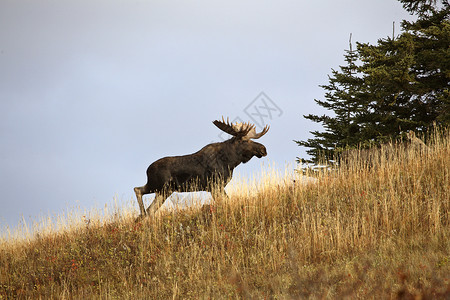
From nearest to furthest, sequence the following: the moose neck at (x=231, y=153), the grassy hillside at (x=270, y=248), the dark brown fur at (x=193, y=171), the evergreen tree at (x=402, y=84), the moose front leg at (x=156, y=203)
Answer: the grassy hillside at (x=270, y=248), the dark brown fur at (x=193, y=171), the moose front leg at (x=156, y=203), the moose neck at (x=231, y=153), the evergreen tree at (x=402, y=84)

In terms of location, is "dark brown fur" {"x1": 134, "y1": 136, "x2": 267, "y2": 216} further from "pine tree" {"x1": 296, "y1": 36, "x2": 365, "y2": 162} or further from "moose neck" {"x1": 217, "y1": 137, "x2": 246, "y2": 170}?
"pine tree" {"x1": 296, "y1": 36, "x2": 365, "y2": 162}

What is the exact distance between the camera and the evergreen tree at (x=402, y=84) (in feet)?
50.2

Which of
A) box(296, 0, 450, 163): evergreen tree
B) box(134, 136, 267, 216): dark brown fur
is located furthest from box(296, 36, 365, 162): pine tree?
box(134, 136, 267, 216): dark brown fur

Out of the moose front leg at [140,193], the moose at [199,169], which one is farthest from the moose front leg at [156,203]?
the moose front leg at [140,193]

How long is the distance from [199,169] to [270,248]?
11.2ft

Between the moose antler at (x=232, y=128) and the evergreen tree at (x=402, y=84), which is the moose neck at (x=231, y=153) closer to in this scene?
the moose antler at (x=232, y=128)

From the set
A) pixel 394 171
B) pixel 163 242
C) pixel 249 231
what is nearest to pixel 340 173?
pixel 394 171

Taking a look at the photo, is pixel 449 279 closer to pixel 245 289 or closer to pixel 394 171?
pixel 245 289

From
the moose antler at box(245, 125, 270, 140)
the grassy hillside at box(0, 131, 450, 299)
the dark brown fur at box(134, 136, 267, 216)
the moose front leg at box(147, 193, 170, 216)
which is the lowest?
the grassy hillside at box(0, 131, 450, 299)

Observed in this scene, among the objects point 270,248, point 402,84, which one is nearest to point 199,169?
point 270,248

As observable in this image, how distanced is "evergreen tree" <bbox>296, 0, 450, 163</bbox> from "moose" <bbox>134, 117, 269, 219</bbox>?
221 inches

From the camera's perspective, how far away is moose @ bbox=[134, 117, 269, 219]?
9.95 metres

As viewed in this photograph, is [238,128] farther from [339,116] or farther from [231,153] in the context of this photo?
[339,116]

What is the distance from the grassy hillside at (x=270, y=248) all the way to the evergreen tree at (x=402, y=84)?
16.7 feet
